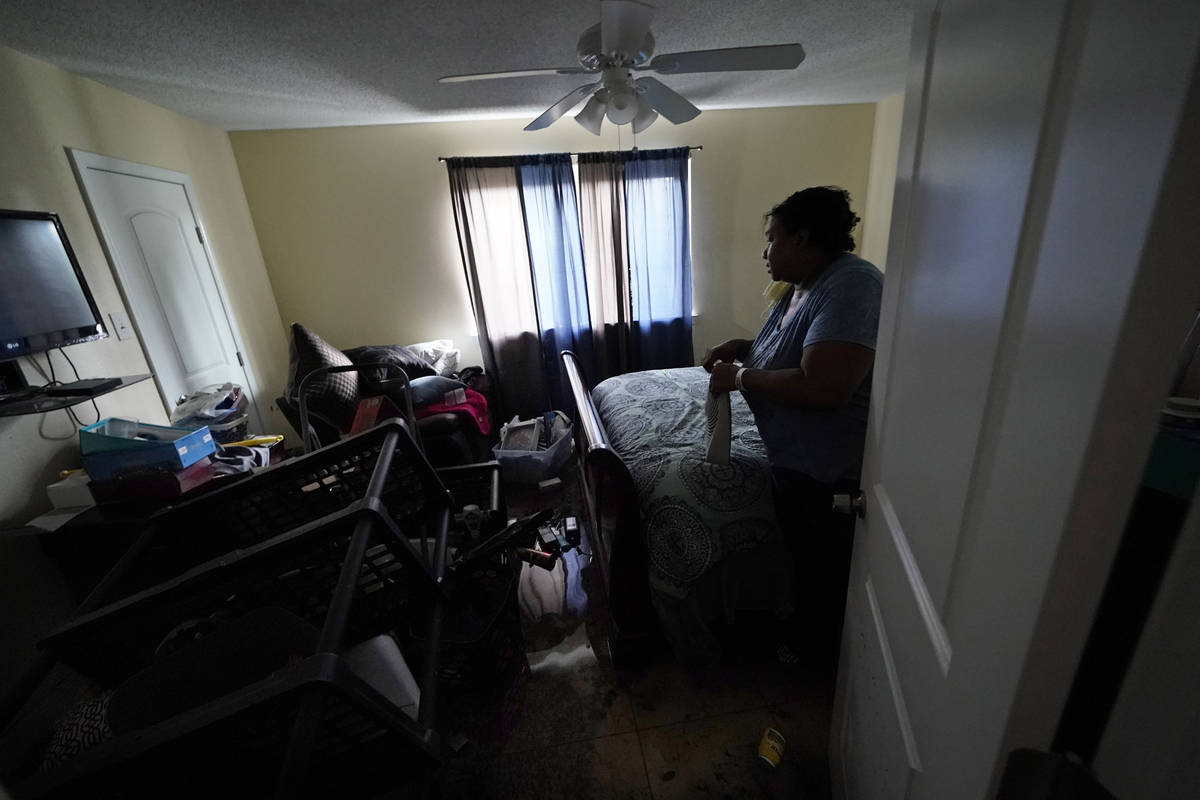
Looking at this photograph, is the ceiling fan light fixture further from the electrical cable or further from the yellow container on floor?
the yellow container on floor

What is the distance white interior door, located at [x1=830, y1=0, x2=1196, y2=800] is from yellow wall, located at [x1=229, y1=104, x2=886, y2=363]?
10.9 ft

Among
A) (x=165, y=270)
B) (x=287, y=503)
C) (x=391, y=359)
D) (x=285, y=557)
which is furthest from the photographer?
(x=391, y=359)

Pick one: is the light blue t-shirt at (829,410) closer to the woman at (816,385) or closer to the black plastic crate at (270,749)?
the woman at (816,385)

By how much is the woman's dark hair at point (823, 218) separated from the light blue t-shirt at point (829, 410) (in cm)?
8

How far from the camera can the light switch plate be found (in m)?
2.02

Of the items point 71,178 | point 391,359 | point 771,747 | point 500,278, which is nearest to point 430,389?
point 391,359

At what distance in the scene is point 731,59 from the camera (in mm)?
1774

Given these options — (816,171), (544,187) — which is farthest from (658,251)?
(816,171)

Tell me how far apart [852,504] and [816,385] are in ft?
1.19

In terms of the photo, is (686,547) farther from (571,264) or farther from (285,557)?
(571,264)

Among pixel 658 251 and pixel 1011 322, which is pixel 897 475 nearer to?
pixel 1011 322

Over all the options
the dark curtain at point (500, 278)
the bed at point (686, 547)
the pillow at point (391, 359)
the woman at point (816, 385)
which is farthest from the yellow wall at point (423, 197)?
the bed at point (686, 547)

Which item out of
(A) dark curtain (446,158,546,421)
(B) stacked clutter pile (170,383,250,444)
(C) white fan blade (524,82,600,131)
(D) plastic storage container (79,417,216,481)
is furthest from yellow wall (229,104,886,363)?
(D) plastic storage container (79,417,216,481)

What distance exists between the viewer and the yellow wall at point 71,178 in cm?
156
